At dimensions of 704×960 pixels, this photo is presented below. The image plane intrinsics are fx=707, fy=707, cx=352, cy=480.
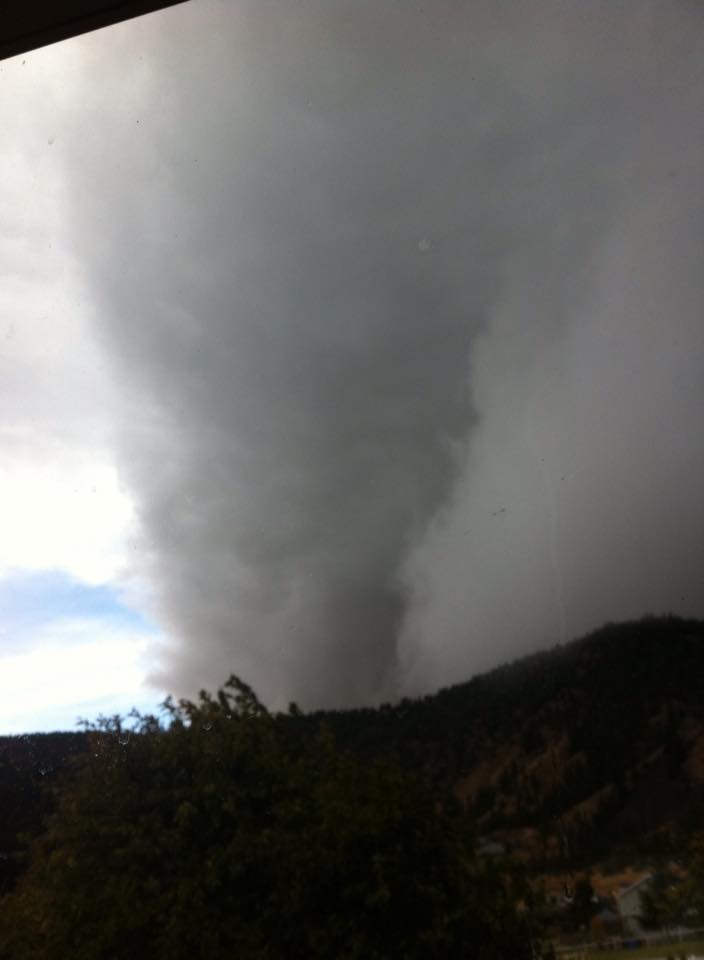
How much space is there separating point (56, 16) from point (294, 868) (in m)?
2.83

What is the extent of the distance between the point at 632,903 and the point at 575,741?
1.89 ft

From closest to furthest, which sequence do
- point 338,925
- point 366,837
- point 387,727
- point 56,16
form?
point 56,16, point 338,925, point 366,837, point 387,727

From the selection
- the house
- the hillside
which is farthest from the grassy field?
the hillside

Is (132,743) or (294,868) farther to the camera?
(132,743)

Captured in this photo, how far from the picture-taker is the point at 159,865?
288 cm

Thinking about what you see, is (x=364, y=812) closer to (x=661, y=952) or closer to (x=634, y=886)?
(x=634, y=886)

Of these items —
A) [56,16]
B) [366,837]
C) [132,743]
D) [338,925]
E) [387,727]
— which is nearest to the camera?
[56,16]

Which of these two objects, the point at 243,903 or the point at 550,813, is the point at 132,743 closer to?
the point at 243,903

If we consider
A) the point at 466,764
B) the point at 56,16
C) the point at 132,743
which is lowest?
the point at 466,764

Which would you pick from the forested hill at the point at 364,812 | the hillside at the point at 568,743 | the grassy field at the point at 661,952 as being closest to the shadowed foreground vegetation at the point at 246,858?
the forested hill at the point at 364,812

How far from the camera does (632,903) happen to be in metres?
2.46

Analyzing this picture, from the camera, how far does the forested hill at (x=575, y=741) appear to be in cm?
261

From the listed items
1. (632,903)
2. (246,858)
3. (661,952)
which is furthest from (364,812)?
(661,952)

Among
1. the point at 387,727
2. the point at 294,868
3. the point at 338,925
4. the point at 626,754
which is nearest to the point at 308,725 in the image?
the point at 387,727
